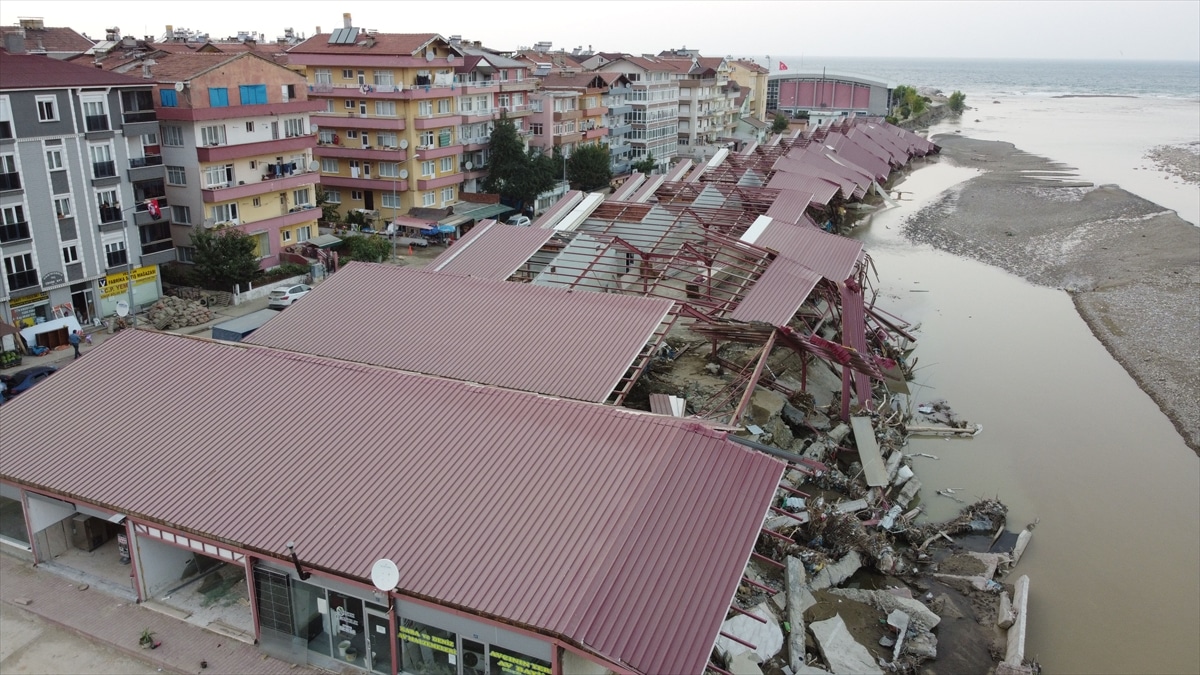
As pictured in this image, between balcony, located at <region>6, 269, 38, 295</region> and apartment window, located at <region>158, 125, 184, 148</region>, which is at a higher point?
apartment window, located at <region>158, 125, 184, 148</region>

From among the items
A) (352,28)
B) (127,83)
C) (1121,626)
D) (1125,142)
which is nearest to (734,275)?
(1121,626)

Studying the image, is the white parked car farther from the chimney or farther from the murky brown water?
the murky brown water

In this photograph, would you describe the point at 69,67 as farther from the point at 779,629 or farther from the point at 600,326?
the point at 779,629

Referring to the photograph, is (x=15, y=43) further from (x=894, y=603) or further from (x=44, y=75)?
(x=894, y=603)

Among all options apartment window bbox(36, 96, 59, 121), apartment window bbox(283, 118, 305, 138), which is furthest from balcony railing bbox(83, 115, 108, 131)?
apartment window bbox(283, 118, 305, 138)

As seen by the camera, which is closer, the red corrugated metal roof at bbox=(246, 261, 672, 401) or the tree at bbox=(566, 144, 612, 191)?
the red corrugated metal roof at bbox=(246, 261, 672, 401)

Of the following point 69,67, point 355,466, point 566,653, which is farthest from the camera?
point 69,67
